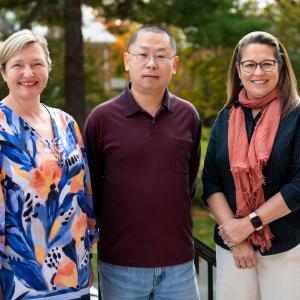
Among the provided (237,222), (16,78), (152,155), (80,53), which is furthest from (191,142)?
(80,53)

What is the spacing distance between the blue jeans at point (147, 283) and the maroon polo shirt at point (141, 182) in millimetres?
41

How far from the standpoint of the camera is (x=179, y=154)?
116 inches

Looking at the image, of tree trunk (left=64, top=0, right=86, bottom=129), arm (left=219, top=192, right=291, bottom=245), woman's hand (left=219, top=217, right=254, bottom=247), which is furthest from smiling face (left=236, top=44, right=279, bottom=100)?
tree trunk (left=64, top=0, right=86, bottom=129)

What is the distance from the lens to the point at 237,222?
2850 millimetres

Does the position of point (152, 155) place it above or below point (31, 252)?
above

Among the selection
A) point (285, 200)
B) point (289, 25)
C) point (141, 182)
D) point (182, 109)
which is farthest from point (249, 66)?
point (289, 25)

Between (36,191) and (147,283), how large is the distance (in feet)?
2.65

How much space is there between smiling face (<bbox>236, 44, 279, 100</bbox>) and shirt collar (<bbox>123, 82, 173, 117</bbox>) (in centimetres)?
44

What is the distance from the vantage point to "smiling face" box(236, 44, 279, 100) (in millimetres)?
2846

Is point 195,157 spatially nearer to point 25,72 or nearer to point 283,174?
point 283,174

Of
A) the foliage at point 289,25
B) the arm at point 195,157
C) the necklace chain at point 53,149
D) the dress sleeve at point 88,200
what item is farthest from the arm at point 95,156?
the foliage at point 289,25

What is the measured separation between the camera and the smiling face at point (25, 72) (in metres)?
2.64

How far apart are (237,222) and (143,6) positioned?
24.2ft

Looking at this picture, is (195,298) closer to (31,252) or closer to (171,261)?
(171,261)
